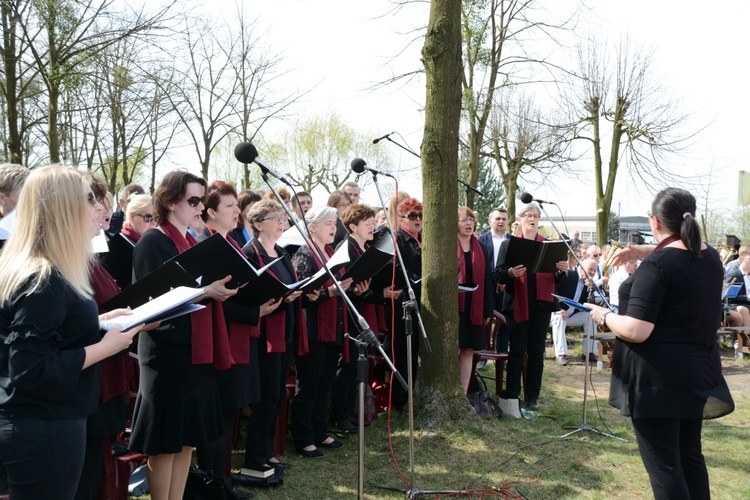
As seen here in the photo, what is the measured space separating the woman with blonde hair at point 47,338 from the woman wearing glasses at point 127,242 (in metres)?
2.43

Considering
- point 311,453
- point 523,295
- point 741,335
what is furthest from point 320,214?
point 741,335

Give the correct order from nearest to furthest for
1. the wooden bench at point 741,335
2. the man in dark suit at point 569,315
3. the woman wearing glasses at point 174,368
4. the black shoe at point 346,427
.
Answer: the woman wearing glasses at point 174,368, the black shoe at point 346,427, the man in dark suit at point 569,315, the wooden bench at point 741,335

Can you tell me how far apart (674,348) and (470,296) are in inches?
121

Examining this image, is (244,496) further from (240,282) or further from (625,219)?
(625,219)

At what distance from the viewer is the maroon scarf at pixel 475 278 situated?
6.51 meters

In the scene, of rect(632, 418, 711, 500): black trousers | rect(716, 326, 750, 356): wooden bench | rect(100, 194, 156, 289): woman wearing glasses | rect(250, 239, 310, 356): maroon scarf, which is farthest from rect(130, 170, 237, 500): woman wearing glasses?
rect(716, 326, 750, 356): wooden bench

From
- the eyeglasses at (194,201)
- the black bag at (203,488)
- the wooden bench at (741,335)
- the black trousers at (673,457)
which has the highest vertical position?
the eyeglasses at (194,201)

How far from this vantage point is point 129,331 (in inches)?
104

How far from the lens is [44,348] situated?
7.79 ft

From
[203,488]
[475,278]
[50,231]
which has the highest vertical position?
[50,231]

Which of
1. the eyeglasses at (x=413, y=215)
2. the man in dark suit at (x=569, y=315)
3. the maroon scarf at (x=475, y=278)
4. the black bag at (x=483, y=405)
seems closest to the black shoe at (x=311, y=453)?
the black bag at (x=483, y=405)

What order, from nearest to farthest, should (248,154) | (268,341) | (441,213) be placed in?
(248,154), (268,341), (441,213)

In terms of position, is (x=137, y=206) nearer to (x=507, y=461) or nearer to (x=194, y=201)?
(x=194, y=201)

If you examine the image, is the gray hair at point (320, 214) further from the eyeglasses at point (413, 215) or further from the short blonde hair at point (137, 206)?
the eyeglasses at point (413, 215)
